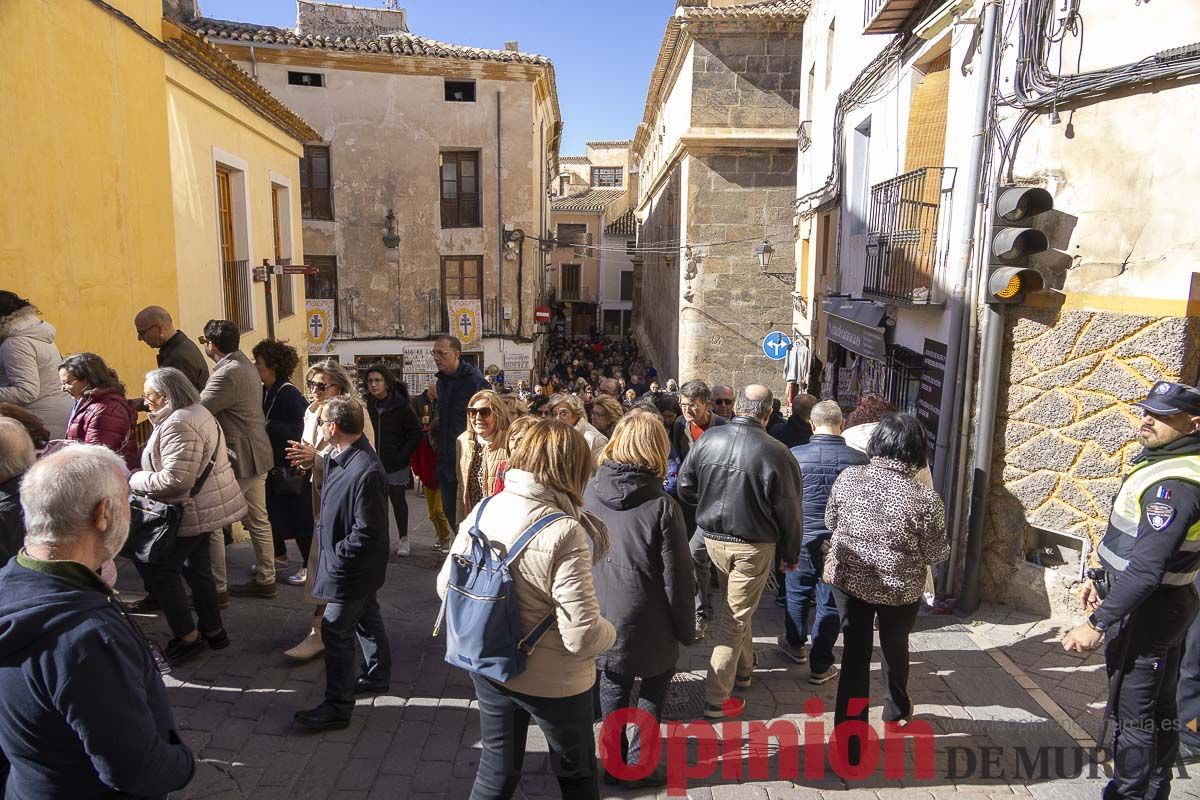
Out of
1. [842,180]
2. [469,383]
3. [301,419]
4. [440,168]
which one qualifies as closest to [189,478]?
[301,419]

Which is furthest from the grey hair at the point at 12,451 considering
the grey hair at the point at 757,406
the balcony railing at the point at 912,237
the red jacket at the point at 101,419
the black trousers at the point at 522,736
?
the balcony railing at the point at 912,237

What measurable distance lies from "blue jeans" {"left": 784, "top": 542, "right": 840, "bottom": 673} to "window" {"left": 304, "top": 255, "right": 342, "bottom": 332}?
1798cm

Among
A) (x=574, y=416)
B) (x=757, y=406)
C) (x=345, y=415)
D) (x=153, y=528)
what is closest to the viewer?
(x=345, y=415)

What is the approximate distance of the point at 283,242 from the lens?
1184 centimetres

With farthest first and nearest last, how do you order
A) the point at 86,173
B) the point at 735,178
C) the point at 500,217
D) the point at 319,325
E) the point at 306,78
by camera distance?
the point at 500,217 → the point at 306,78 → the point at 319,325 → the point at 735,178 → the point at 86,173

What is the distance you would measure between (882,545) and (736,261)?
14170 mm

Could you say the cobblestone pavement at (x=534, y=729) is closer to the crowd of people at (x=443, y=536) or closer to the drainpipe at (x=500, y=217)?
the crowd of people at (x=443, y=536)

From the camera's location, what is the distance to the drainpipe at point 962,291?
→ 223 inches

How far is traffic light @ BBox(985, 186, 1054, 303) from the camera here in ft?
16.8

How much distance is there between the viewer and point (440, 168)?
2050cm

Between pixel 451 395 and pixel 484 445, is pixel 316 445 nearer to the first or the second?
pixel 484 445

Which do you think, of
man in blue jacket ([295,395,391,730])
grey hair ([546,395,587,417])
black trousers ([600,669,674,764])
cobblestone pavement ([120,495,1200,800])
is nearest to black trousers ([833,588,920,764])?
cobblestone pavement ([120,495,1200,800])

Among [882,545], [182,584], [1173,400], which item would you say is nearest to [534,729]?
[882,545]

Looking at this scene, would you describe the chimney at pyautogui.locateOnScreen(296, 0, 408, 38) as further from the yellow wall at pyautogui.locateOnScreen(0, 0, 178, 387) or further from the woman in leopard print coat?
the woman in leopard print coat
